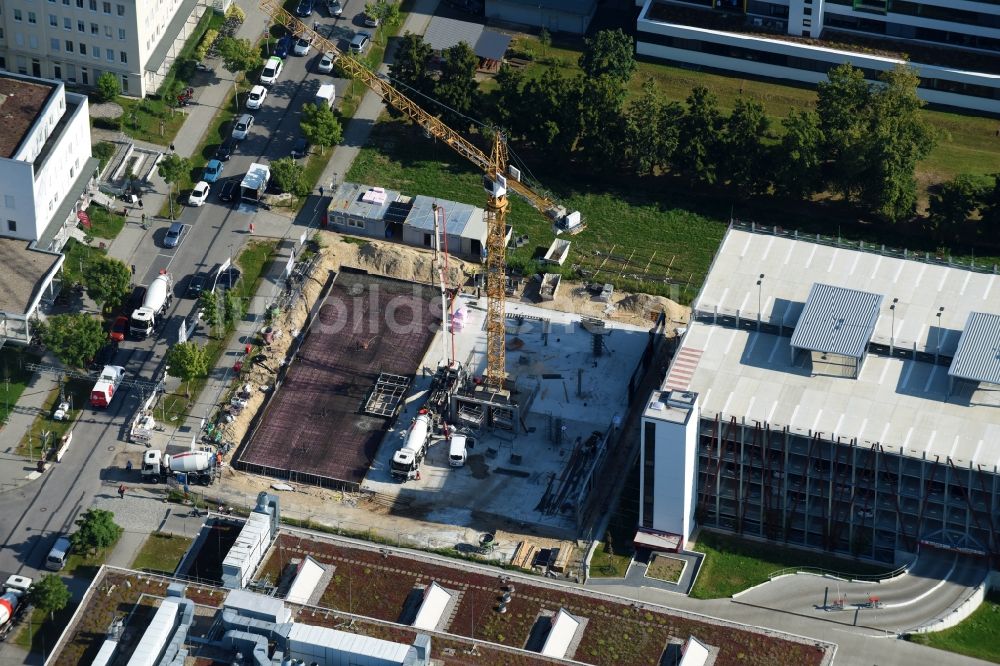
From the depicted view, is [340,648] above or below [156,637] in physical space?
above

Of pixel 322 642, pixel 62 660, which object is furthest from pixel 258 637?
pixel 62 660

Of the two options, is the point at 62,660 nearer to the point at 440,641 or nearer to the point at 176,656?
the point at 176,656

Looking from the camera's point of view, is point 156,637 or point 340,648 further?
point 156,637

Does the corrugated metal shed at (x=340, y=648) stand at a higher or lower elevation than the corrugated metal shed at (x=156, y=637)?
higher
